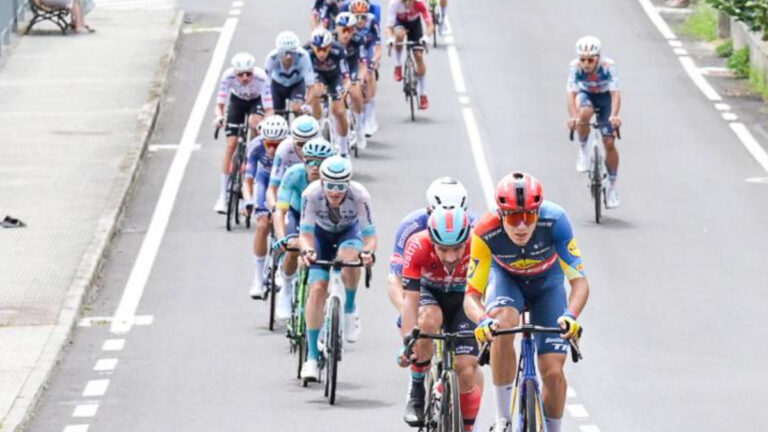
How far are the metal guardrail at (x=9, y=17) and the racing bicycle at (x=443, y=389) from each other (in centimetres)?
2379

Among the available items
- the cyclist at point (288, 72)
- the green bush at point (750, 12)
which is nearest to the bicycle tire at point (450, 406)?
the cyclist at point (288, 72)

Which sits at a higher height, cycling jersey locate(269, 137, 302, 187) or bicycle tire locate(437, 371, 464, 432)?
bicycle tire locate(437, 371, 464, 432)

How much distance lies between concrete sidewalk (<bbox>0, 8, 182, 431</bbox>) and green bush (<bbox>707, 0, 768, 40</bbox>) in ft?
29.4

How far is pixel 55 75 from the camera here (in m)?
36.7

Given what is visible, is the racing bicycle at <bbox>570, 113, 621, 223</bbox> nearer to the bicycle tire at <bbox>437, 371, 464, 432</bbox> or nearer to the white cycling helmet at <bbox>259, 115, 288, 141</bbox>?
the white cycling helmet at <bbox>259, 115, 288, 141</bbox>

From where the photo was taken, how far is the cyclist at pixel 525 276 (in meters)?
14.3

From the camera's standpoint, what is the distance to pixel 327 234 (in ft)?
62.2

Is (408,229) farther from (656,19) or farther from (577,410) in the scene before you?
(656,19)

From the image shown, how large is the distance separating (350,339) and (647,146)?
42.8 feet

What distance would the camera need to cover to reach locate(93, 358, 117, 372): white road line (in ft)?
67.4

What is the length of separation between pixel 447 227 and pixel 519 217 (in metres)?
1.18

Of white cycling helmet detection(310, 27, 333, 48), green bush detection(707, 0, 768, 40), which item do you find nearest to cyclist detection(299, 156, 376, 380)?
white cycling helmet detection(310, 27, 333, 48)

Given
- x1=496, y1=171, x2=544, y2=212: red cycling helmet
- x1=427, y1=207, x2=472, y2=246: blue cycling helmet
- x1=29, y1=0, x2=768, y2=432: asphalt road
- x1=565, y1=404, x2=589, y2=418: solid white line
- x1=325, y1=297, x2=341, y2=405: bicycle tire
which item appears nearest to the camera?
x1=496, y1=171, x2=544, y2=212: red cycling helmet

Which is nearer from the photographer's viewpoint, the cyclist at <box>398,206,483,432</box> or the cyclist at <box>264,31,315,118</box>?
the cyclist at <box>398,206,483,432</box>
